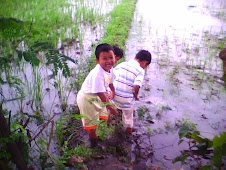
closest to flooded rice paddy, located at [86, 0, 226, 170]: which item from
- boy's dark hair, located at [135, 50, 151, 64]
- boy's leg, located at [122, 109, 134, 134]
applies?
boy's leg, located at [122, 109, 134, 134]

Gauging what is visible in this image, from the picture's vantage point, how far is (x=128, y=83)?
2.33 m

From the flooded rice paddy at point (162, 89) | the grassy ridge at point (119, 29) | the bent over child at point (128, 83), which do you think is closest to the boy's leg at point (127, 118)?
the bent over child at point (128, 83)

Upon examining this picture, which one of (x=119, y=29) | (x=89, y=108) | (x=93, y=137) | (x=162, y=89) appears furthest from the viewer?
(x=119, y=29)

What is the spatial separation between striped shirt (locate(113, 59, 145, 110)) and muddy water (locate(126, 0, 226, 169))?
17.3 inches

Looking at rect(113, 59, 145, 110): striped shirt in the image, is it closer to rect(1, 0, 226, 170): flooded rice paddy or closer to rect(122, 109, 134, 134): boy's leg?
rect(122, 109, 134, 134): boy's leg

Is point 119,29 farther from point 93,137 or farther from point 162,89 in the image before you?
point 93,137

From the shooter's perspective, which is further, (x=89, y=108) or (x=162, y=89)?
(x=162, y=89)

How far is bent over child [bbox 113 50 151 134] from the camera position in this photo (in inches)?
91.5

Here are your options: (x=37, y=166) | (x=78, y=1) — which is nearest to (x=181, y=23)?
(x=78, y=1)

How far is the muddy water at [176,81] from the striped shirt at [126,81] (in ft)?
1.44

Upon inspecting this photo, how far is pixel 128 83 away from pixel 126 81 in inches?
1.1

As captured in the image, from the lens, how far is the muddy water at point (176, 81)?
8.14ft

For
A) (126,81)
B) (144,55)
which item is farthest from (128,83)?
(144,55)

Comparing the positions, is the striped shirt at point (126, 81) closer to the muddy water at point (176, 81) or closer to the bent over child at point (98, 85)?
the bent over child at point (98, 85)
